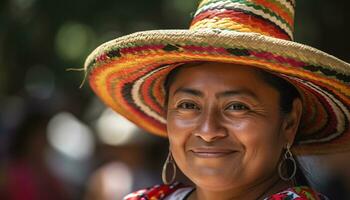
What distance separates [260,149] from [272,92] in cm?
24

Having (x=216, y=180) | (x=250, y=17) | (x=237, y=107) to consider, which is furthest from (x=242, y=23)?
(x=216, y=180)

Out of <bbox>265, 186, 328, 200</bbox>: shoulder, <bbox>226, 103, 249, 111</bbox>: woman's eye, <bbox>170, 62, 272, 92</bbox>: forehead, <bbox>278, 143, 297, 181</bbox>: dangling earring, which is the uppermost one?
<bbox>170, 62, 272, 92</bbox>: forehead

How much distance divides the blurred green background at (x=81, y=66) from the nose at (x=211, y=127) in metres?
1.78

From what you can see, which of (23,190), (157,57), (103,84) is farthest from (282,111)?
(23,190)

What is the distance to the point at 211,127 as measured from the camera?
328 centimetres

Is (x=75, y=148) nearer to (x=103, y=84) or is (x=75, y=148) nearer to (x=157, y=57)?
(x=103, y=84)

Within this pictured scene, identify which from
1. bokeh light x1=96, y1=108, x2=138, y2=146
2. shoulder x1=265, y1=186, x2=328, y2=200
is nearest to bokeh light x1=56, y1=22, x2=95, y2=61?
bokeh light x1=96, y1=108, x2=138, y2=146

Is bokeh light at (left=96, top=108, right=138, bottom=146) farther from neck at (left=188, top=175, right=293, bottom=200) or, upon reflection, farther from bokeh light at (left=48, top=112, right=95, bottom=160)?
neck at (left=188, top=175, right=293, bottom=200)

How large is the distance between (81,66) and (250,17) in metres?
3.28

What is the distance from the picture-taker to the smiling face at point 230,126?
3287 mm

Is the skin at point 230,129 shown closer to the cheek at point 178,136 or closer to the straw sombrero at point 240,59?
the cheek at point 178,136

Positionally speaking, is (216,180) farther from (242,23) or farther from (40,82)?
(40,82)

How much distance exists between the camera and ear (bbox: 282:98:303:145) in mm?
3449

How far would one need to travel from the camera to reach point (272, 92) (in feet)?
11.0
